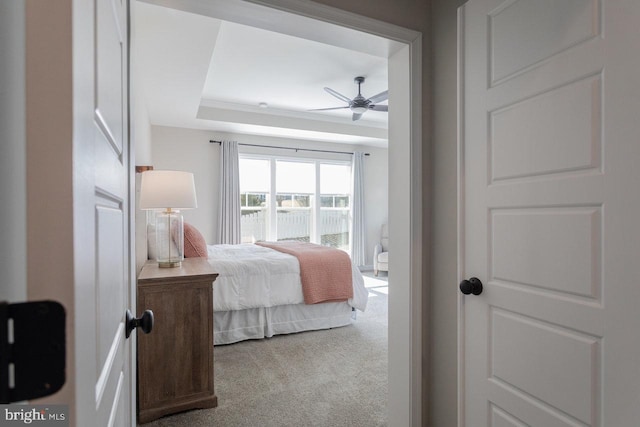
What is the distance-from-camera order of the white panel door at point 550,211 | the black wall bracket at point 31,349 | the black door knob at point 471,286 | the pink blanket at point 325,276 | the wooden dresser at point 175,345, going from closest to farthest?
the black wall bracket at point 31,349 → the white panel door at point 550,211 → the black door knob at point 471,286 → the wooden dresser at point 175,345 → the pink blanket at point 325,276

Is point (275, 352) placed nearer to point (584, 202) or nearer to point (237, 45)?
point (584, 202)

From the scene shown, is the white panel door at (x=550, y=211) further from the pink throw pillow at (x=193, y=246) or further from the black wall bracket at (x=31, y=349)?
the pink throw pillow at (x=193, y=246)

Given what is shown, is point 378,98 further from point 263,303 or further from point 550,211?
point 550,211

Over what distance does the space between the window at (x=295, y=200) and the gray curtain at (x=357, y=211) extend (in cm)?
18

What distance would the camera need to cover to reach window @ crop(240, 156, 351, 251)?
20.4 feet

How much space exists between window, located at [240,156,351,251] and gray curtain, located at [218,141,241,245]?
267 millimetres

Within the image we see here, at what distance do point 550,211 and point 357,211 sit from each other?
5.87 meters

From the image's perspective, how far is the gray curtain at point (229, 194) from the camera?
Answer: 577cm

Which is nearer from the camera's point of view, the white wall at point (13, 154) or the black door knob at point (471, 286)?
the white wall at point (13, 154)

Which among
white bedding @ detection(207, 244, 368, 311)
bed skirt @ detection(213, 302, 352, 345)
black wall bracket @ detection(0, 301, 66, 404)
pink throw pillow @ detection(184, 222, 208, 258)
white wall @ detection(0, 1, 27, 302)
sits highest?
white wall @ detection(0, 1, 27, 302)

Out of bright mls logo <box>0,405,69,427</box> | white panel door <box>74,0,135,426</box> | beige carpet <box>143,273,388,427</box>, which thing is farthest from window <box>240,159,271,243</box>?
bright mls logo <box>0,405,69,427</box>

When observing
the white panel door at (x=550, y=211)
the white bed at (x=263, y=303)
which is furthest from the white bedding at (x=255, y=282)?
the white panel door at (x=550, y=211)

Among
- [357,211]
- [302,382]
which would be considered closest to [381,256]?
[357,211]

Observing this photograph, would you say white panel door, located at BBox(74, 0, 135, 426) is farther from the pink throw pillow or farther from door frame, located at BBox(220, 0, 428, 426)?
the pink throw pillow
